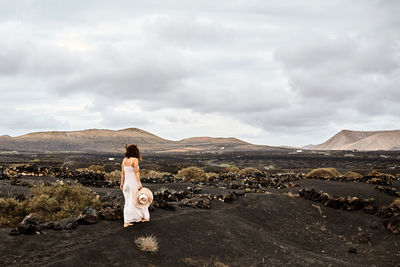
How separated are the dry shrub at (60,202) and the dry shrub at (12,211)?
232mm

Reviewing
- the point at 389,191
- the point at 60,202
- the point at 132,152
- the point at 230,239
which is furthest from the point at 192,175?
the point at 132,152

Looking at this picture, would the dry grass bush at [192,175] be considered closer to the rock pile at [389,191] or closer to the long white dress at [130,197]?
the rock pile at [389,191]

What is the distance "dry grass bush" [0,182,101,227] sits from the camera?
9109mm

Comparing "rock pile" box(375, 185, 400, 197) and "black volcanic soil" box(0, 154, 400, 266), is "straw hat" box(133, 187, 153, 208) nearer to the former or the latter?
"black volcanic soil" box(0, 154, 400, 266)

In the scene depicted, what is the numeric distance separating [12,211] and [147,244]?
5483 millimetres

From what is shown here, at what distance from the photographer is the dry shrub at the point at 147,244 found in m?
6.48

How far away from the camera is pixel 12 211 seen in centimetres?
921

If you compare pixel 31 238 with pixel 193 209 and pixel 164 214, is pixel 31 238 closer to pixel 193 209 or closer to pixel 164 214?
pixel 164 214

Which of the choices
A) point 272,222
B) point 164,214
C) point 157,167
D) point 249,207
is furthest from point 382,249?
point 157,167

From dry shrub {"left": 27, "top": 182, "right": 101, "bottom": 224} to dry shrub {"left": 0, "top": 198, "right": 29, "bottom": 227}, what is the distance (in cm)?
23

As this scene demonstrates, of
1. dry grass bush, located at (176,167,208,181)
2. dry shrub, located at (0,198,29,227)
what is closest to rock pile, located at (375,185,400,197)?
dry grass bush, located at (176,167,208,181)

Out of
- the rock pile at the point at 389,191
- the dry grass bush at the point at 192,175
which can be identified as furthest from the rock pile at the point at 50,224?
the dry grass bush at the point at 192,175

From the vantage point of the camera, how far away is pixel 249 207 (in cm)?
1218

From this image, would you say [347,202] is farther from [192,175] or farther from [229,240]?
[192,175]
